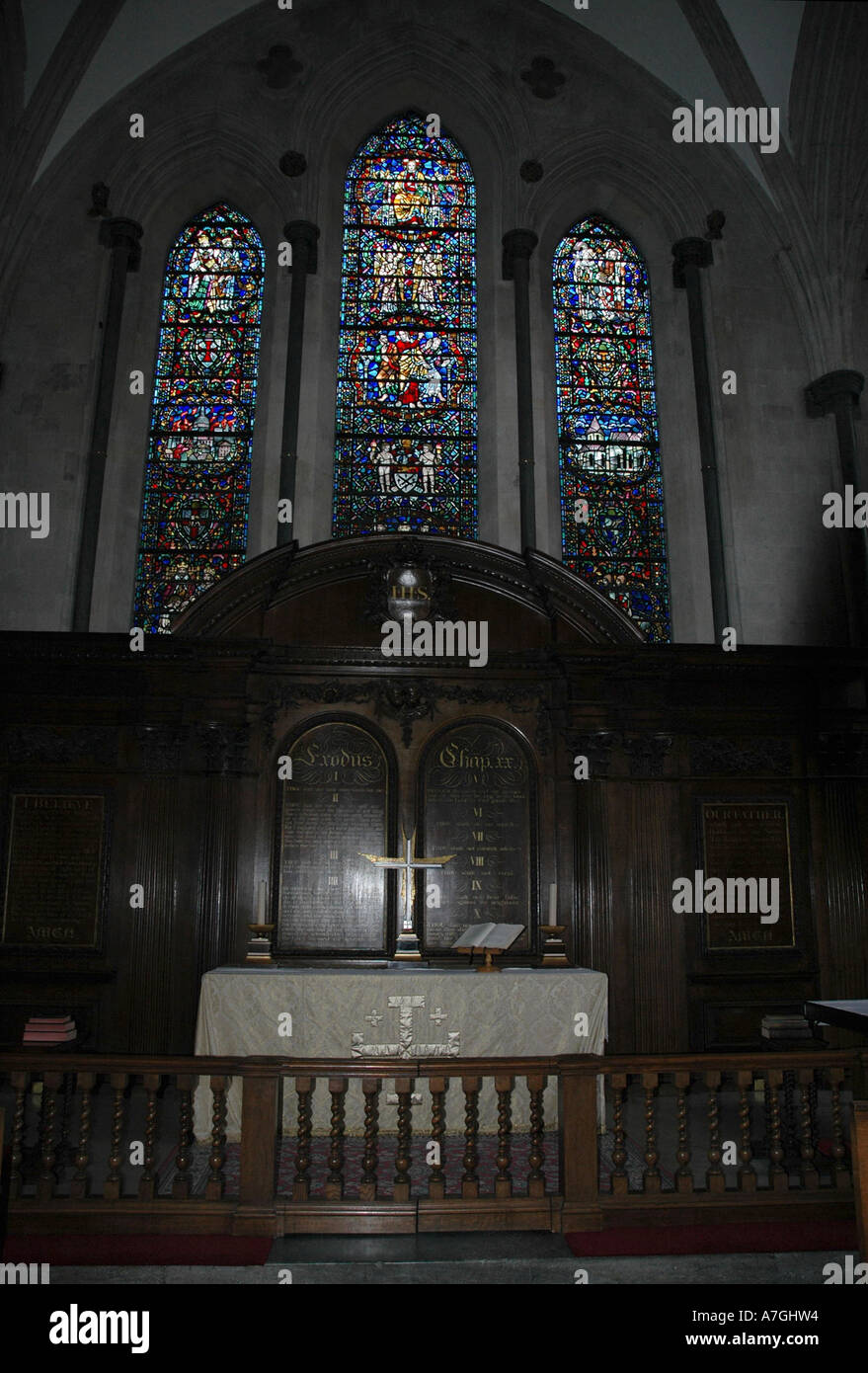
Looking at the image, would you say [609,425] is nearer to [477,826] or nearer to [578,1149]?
[477,826]

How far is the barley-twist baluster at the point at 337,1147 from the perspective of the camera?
446 centimetres

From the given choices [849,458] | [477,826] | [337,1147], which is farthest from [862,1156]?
[849,458]

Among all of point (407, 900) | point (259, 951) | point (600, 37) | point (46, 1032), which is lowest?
point (46, 1032)

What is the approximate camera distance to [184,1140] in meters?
4.58

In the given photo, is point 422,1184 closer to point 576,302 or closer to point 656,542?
point 656,542

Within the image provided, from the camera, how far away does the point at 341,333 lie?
10945 millimetres

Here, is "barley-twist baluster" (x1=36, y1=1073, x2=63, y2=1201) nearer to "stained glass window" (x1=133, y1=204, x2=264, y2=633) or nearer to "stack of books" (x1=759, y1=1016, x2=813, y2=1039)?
"stack of books" (x1=759, y1=1016, x2=813, y2=1039)

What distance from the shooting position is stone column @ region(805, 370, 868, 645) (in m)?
9.80

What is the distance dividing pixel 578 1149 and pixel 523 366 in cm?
776

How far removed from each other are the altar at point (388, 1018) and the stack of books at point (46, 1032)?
1.12 meters

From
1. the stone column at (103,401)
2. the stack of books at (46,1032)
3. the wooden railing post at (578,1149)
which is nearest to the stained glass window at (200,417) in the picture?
the stone column at (103,401)

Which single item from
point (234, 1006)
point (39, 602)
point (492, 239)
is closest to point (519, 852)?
point (234, 1006)

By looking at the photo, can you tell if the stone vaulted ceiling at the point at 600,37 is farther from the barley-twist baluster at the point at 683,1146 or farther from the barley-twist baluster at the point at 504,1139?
the barley-twist baluster at the point at 504,1139

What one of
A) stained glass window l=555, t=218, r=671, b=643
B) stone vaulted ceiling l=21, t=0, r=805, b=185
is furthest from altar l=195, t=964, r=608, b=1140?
stone vaulted ceiling l=21, t=0, r=805, b=185
